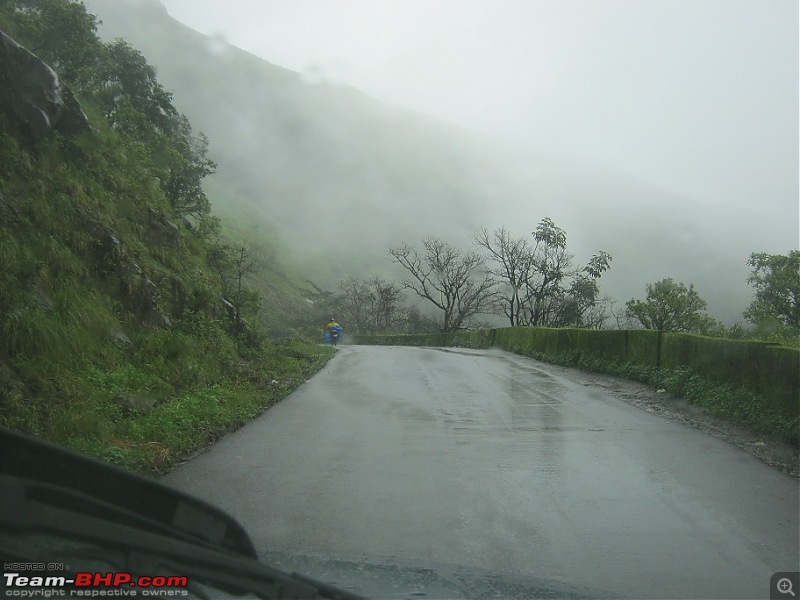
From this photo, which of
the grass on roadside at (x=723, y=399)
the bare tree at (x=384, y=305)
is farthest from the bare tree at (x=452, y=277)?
the grass on roadside at (x=723, y=399)

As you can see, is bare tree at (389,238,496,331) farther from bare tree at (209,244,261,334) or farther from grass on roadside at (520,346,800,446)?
grass on roadside at (520,346,800,446)

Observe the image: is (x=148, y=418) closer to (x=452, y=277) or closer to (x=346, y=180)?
(x=452, y=277)

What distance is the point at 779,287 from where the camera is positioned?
49.8m

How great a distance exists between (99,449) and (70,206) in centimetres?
687

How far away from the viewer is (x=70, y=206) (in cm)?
1258

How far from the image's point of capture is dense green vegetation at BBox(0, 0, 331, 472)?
27.2 ft

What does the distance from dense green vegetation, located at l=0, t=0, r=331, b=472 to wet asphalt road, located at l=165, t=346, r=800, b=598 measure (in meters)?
1.27

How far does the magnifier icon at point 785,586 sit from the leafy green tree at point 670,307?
221 ft

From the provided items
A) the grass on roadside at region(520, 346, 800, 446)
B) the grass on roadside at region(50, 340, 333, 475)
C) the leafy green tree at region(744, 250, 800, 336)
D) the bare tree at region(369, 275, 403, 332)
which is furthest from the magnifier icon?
the bare tree at region(369, 275, 403, 332)

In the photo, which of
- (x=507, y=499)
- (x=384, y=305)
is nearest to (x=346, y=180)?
(x=384, y=305)

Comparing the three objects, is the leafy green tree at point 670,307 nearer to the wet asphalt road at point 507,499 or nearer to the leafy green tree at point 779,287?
the leafy green tree at point 779,287

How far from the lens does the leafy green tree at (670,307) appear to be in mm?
69125

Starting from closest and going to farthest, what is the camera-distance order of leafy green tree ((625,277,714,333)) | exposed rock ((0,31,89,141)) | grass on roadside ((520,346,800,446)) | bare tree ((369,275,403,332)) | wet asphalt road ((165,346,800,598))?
wet asphalt road ((165,346,800,598)) < grass on roadside ((520,346,800,446)) < exposed rock ((0,31,89,141)) < leafy green tree ((625,277,714,333)) < bare tree ((369,275,403,332))

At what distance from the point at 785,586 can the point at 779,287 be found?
51.6 meters
